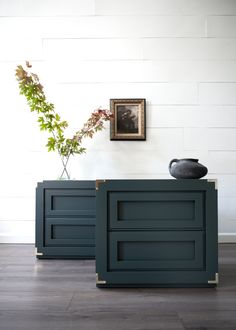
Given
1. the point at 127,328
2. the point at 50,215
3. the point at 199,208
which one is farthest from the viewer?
the point at 50,215

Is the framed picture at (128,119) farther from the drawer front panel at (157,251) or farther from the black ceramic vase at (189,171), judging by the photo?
the drawer front panel at (157,251)

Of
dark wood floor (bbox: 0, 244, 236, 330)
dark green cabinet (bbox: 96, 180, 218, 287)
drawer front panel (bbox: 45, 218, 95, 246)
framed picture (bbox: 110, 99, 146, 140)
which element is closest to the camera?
dark wood floor (bbox: 0, 244, 236, 330)

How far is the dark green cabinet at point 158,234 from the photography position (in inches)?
66.5

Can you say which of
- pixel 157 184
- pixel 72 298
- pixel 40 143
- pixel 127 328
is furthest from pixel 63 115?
pixel 127 328

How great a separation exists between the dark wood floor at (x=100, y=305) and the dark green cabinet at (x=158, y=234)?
0.07 metres

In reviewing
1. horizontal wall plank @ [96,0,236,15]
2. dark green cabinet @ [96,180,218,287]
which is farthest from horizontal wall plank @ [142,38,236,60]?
dark green cabinet @ [96,180,218,287]

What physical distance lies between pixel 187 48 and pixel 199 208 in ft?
6.33

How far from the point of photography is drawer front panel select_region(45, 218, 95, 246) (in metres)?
2.49

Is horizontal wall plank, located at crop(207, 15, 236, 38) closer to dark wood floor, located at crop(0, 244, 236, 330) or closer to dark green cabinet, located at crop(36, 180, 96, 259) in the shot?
dark green cabinet, located at crop(36, 180, 96, 259)

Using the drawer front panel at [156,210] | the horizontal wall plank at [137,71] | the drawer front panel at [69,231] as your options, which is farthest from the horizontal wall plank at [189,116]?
the drawer front panel at [156,210]

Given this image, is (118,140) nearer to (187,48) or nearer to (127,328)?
(187,48)

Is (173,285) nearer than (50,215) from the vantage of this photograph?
Yes

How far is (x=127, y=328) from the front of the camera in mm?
1214

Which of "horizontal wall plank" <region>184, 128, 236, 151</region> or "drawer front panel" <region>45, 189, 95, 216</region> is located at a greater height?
"horizontal wall plank" <region>184, 128, 236, 151</region>
